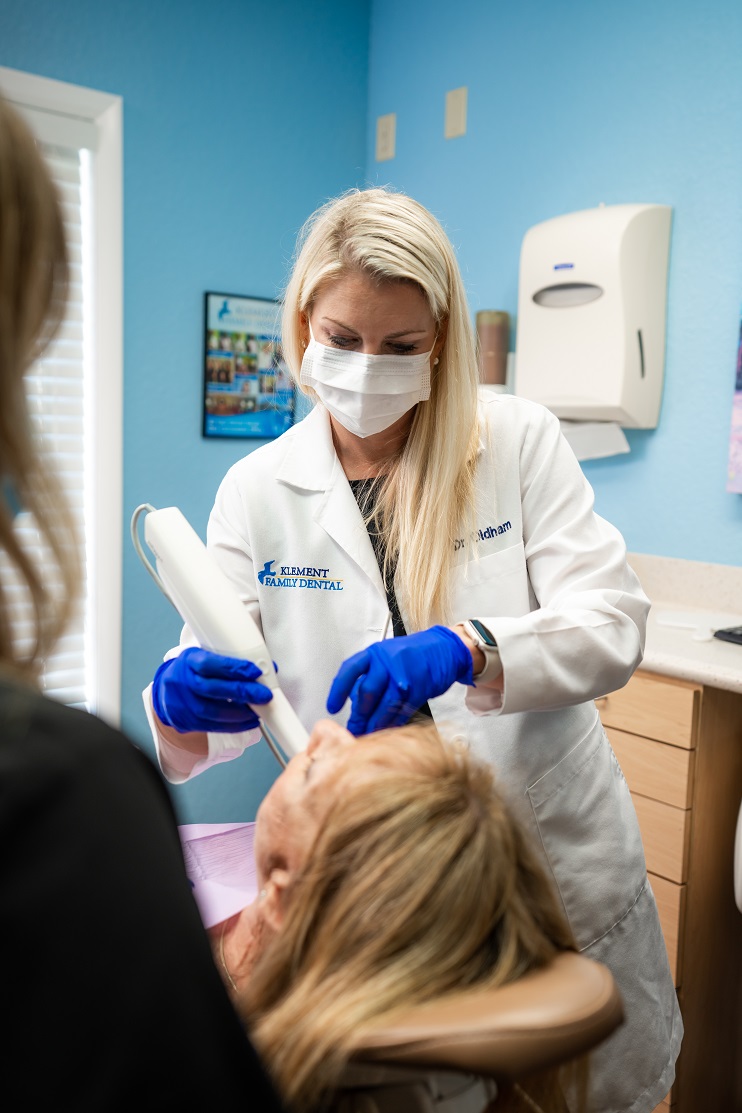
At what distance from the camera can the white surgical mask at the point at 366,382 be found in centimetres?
131

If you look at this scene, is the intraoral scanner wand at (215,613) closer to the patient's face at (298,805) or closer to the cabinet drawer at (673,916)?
the patient's face at (298,805)

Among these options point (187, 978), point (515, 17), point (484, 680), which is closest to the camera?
point (187, 978)

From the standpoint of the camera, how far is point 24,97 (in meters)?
2.43

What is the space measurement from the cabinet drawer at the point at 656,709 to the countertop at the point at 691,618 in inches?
1.2

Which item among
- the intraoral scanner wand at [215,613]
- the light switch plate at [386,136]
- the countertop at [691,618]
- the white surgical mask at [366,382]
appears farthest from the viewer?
the light switch plate at [386,136]

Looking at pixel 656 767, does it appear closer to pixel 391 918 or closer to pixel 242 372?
pixel 391 918

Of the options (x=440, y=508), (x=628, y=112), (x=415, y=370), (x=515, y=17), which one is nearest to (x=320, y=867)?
(x=440, y=508)

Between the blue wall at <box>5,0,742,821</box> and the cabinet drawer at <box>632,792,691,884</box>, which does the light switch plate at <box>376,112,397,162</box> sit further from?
the cabinet drawer at <box>632,792,691,884</box>

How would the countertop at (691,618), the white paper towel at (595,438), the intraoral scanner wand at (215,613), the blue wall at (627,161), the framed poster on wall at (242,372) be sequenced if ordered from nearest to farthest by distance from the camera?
the intraoral scanner wand at (215,613), the countertop at (691,618), the blue wall at (627,161), the white paper towel at (595,438), the framed poster on wall at (242,372)

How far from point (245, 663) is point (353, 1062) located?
51cm

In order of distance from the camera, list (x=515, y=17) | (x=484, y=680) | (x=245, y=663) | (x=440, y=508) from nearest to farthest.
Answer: (x=245, y=663) < (x=484, y=680) < (x=440, y=508) < (x=515, y=17)

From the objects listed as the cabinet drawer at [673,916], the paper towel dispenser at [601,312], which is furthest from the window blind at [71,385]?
the cabinet drawer at [673,916]

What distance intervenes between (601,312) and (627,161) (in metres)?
0.48

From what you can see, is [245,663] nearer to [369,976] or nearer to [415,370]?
[369,976]
